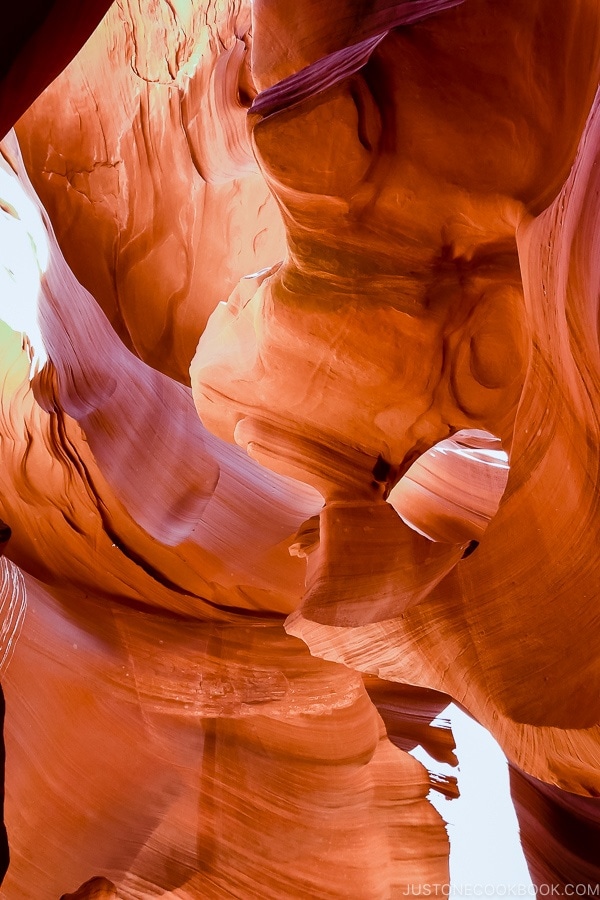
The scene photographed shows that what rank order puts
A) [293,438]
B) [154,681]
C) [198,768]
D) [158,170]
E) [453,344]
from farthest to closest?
[158,170] < [154,681] < [198,768] < [293,438] < [453,344]

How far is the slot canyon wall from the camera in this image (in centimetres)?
161

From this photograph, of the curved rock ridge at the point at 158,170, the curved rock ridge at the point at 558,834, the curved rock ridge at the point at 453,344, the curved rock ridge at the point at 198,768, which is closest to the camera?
the curved rock ridge at the point at 453,344

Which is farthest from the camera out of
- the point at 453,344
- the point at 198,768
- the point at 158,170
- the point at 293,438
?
the point at 158,170

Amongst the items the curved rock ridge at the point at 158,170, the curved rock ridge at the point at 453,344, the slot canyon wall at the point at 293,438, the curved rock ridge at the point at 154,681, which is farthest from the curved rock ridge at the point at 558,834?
the curved rock ridge at the point at 158,170

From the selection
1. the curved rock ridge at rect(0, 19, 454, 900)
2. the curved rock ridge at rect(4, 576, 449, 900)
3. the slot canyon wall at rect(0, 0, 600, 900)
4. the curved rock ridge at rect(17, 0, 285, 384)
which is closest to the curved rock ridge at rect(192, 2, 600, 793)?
the slot canyon wall at rect(0, 0, 600, 900)

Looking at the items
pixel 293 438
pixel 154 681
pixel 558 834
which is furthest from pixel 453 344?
pixel 154 681

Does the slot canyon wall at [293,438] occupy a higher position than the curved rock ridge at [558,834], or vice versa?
the slot canyon wall at [293,438]

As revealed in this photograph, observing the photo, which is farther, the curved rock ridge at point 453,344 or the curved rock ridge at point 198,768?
the curved rock ridge at point 198,768

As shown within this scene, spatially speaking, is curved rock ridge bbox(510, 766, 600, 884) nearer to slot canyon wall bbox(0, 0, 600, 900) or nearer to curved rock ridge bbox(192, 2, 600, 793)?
slot canyon wall bbox(0, 0, 600, 900)

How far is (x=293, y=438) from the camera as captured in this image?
2.27 meters

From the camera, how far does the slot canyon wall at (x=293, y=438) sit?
1.61 m

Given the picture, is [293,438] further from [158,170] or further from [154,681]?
[158,170]

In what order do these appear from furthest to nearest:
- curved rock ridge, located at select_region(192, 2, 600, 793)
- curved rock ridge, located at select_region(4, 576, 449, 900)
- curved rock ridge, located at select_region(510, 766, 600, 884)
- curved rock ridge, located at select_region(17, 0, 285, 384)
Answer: curved rock ridge, located at select_region(17, 0, 285, 384)
curved rock ridge, located at select_region(4, 576, 449, 900)
curved rock ridge, located at select_region(510, 766, 600, 884)
curved rock ridge, located at select_region(192, 2, 600, 793)

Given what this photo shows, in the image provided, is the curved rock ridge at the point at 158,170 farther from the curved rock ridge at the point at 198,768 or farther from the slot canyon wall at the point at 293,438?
the curved rock ridge at the point at 198,768
